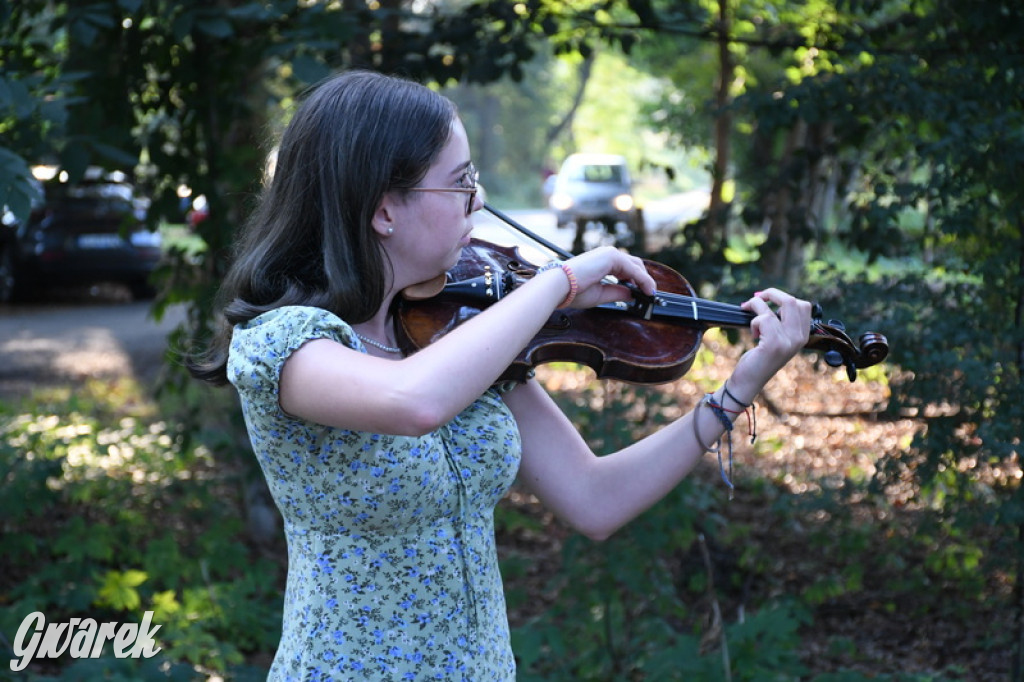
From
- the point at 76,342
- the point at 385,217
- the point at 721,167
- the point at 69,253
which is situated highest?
the point at 385,217

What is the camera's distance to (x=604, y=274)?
5.83 ft

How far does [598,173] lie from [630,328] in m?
18.5

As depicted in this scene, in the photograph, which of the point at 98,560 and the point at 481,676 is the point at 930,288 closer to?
the point at 481,676

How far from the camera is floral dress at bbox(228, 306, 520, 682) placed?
1.64 m

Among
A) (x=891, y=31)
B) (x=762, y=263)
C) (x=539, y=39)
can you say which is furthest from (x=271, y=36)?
(x=891, y=31)

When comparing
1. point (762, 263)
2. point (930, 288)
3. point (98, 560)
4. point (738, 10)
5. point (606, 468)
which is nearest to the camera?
point (606, 468)

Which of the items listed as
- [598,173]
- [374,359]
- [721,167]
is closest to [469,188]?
[374,359]

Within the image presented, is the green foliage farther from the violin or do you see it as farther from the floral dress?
the violin

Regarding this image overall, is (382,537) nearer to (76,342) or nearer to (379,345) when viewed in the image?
(379,345)

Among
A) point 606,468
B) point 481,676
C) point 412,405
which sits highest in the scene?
point 412,405

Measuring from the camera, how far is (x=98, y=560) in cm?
438

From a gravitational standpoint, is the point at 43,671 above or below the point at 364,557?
below

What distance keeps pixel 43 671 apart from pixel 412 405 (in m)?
2.79

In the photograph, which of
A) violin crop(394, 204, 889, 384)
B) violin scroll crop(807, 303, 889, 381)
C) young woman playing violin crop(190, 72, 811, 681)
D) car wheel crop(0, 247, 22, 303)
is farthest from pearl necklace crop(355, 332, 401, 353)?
car wheel crop(0, 247, 22, 303)
